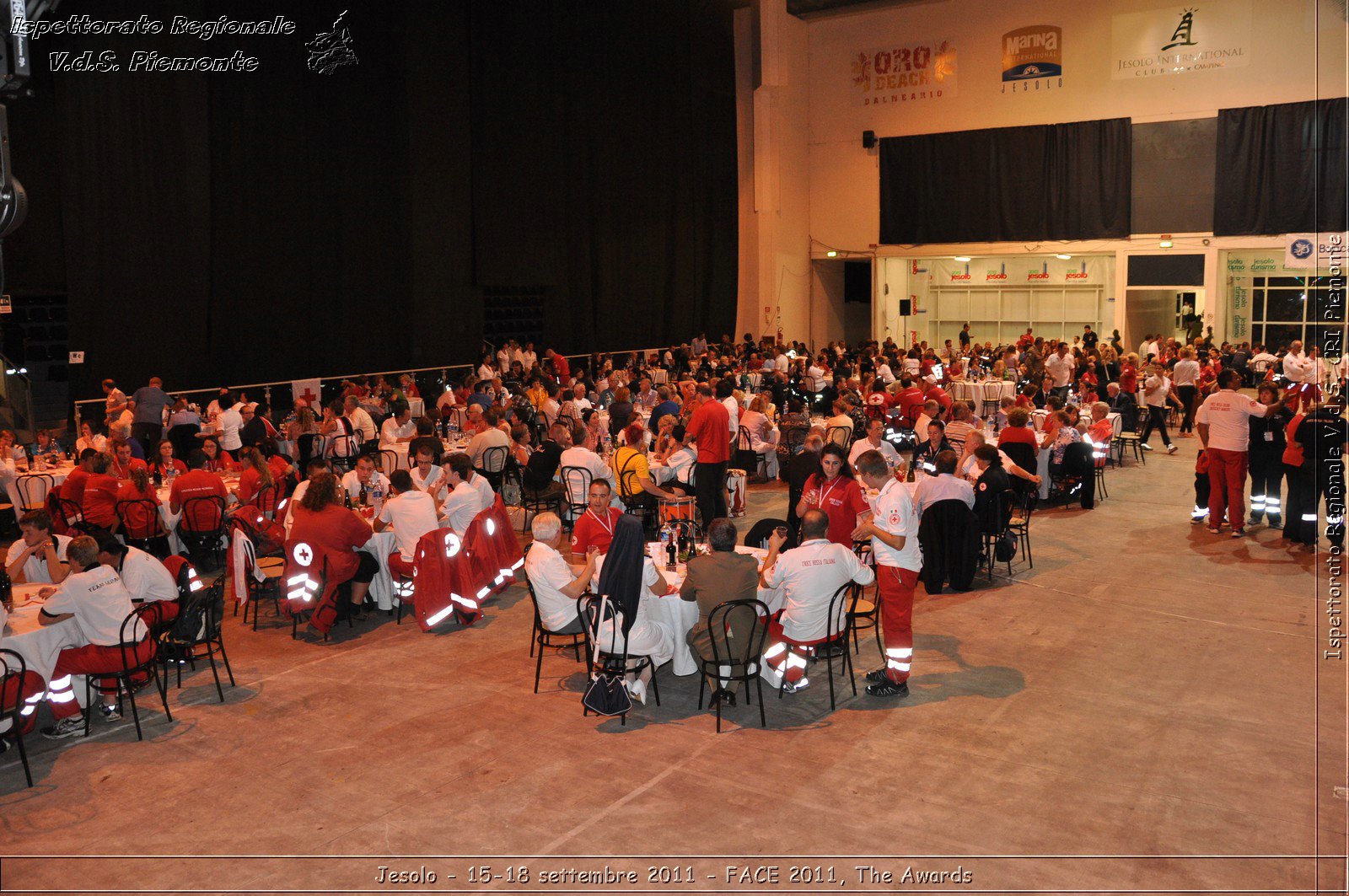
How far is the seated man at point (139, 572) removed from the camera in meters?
6.42

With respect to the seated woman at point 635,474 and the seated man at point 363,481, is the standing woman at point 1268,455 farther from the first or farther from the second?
the seated man at point 363,481

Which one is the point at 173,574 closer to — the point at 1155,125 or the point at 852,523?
the point at 852,523

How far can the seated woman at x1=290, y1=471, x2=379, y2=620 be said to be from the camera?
7.49 metres

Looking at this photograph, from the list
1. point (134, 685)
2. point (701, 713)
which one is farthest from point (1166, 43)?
point (134, 685)

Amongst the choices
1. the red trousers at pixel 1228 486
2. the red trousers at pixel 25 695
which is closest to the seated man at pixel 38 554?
the red trousers at pixel 25 695

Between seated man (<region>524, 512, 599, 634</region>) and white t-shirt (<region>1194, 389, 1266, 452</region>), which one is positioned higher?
white t-shirt (<region>1194, 389, 1266, 452</region>)

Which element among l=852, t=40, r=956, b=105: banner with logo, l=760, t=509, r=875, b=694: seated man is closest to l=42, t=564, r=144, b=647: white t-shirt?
l=760, t=509, r=875, b=694: seated man

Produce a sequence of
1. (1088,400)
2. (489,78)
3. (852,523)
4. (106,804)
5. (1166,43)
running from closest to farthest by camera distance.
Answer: (106,804), (852,523), (1088,400), (489,78), (1166,43)

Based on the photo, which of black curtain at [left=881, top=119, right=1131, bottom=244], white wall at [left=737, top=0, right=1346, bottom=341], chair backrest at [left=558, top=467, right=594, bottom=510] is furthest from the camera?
black curtain at [left=881, top=119, right=1131, bottom=244]

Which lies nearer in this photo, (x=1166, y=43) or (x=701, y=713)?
(x=701, y=713)

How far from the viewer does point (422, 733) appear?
5980 millimetres

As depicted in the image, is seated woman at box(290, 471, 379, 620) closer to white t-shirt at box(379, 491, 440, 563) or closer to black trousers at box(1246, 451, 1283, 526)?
white t-shirt at box(379, 491, 440, 563)

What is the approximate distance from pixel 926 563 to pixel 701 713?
2.95 m

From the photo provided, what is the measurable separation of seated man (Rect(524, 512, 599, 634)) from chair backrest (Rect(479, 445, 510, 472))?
4.47 metres
